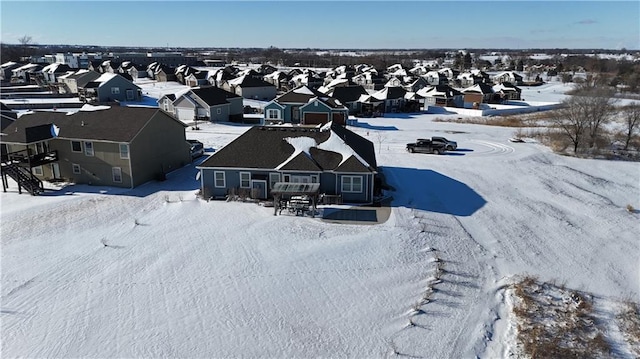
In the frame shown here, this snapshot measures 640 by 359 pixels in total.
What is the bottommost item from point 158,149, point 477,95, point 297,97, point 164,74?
point 158,149

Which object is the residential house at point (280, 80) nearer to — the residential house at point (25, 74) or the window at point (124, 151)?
the residential house at point (25, 74)

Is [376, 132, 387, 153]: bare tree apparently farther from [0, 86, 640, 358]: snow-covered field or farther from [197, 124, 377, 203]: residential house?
[197, 124, 377, 203]: residential house

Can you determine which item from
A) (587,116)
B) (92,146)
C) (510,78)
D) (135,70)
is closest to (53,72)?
(135,70)

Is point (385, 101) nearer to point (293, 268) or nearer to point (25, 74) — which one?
point (293, 268)

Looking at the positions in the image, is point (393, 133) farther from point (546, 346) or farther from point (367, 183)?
point (546, 346)

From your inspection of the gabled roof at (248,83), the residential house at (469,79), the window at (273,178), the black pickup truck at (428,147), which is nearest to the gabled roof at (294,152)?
the window at (273,178)

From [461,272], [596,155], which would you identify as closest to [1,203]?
[461,272]

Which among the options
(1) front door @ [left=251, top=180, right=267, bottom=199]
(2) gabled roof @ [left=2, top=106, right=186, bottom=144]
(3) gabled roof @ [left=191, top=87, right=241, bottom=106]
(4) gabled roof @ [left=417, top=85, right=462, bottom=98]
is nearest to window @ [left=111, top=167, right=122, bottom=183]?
(2) gabled roof @ [left=2, top=106, right=186, bottom=144]
